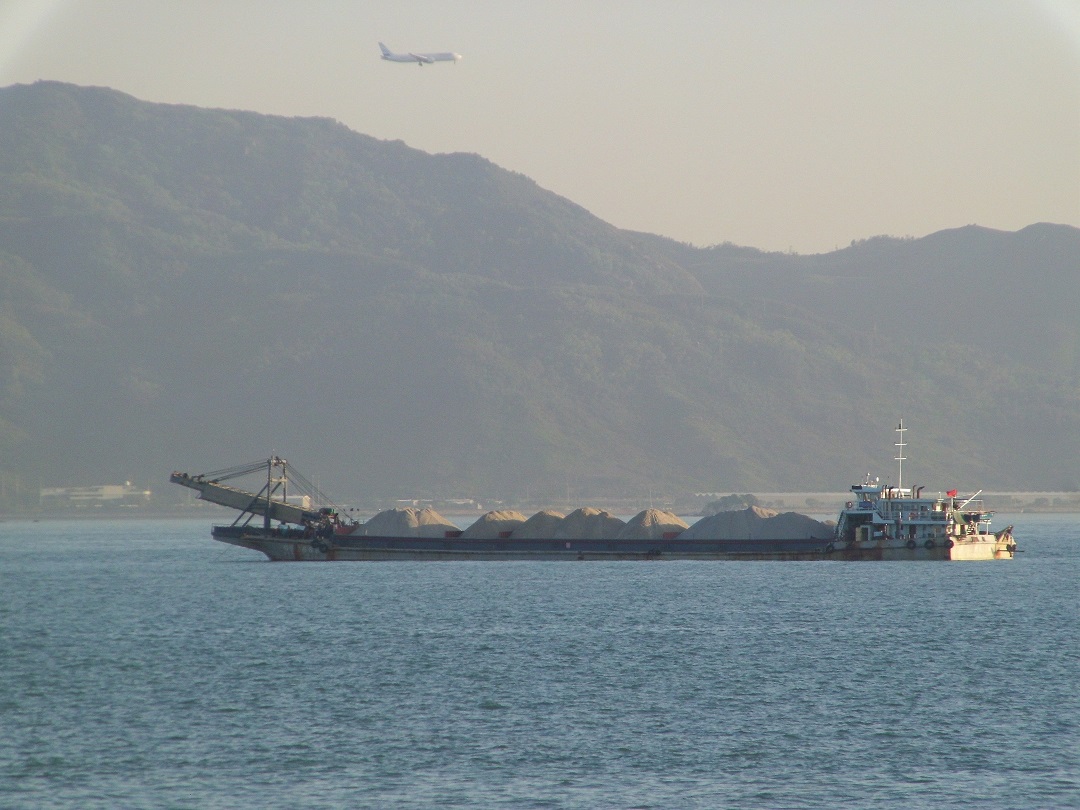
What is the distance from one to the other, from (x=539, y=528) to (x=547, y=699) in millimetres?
72908

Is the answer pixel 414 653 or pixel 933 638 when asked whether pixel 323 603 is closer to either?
pixel 414 653

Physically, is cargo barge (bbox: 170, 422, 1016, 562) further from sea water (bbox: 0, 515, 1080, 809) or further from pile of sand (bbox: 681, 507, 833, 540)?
sea water (bbox: 0, 515, 1080, 809)

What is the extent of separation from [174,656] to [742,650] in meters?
24.8

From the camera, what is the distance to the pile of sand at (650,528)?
12038cm

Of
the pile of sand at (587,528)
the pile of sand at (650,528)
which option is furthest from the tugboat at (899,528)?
the pile of sand at (587,528)

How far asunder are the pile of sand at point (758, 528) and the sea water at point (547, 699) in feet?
77.9

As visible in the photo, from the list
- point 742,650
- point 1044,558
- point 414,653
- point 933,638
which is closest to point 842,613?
point 933,638

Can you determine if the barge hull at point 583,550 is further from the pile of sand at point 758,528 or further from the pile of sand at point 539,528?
the pile of sand at point 539,528

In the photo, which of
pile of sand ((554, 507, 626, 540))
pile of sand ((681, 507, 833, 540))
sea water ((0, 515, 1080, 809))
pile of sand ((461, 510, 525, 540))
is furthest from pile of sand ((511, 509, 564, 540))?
sea water ((0, 515, 1080, 809))

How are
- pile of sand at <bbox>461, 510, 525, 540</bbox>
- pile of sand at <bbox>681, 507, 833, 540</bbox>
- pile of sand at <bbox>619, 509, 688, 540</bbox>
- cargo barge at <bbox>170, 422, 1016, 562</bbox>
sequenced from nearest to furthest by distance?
1. cargo barge at <bbox>170, 422, 1016, 562</bbox>
2. pile of sand at <bbox>681, 507, 833, 540</bbox>
3. pile of sand at <bbox>619, 509, 688, 540</bbox>
4. pile of sand at <bbox>461, 510, 525, 540</bbox>

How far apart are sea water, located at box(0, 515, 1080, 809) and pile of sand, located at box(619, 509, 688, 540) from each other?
26598 mm

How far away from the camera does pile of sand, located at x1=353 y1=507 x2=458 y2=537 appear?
12362 cm

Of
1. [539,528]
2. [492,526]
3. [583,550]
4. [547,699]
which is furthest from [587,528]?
[547,699]

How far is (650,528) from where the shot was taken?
12112 cm
